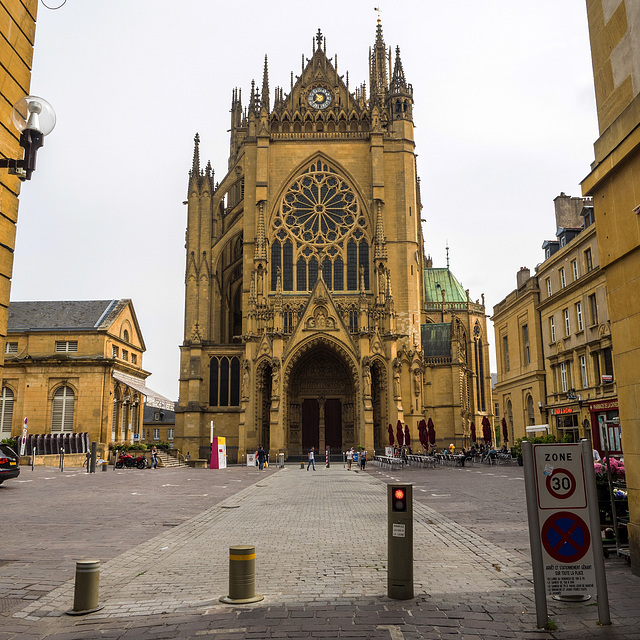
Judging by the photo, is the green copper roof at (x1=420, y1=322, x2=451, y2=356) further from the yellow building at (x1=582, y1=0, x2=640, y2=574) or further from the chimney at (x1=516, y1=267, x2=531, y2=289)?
the yellow building at (x1=582, y1=0, x2=640, y2=574)

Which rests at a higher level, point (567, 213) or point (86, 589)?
point (567, 213)

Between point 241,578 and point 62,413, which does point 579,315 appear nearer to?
point 241,578

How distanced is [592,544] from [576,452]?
34.0 inches

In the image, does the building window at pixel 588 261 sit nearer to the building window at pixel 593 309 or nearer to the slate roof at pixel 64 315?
the building window at pixel 593 309

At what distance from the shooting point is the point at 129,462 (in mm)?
40438

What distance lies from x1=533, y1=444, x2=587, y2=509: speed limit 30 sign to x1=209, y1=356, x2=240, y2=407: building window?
45188 mm

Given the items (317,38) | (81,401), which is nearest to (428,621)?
(81,401)

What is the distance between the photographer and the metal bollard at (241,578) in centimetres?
704

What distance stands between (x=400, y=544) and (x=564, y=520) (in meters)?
1.82

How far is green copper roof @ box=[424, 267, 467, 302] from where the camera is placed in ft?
237

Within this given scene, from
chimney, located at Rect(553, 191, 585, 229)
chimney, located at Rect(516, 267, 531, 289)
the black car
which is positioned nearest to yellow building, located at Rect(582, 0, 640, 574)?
the black car

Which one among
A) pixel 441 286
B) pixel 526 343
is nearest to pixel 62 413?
pixel 526 343

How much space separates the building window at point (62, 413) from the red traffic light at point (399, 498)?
137ft

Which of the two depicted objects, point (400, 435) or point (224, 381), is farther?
point (224, 381)
